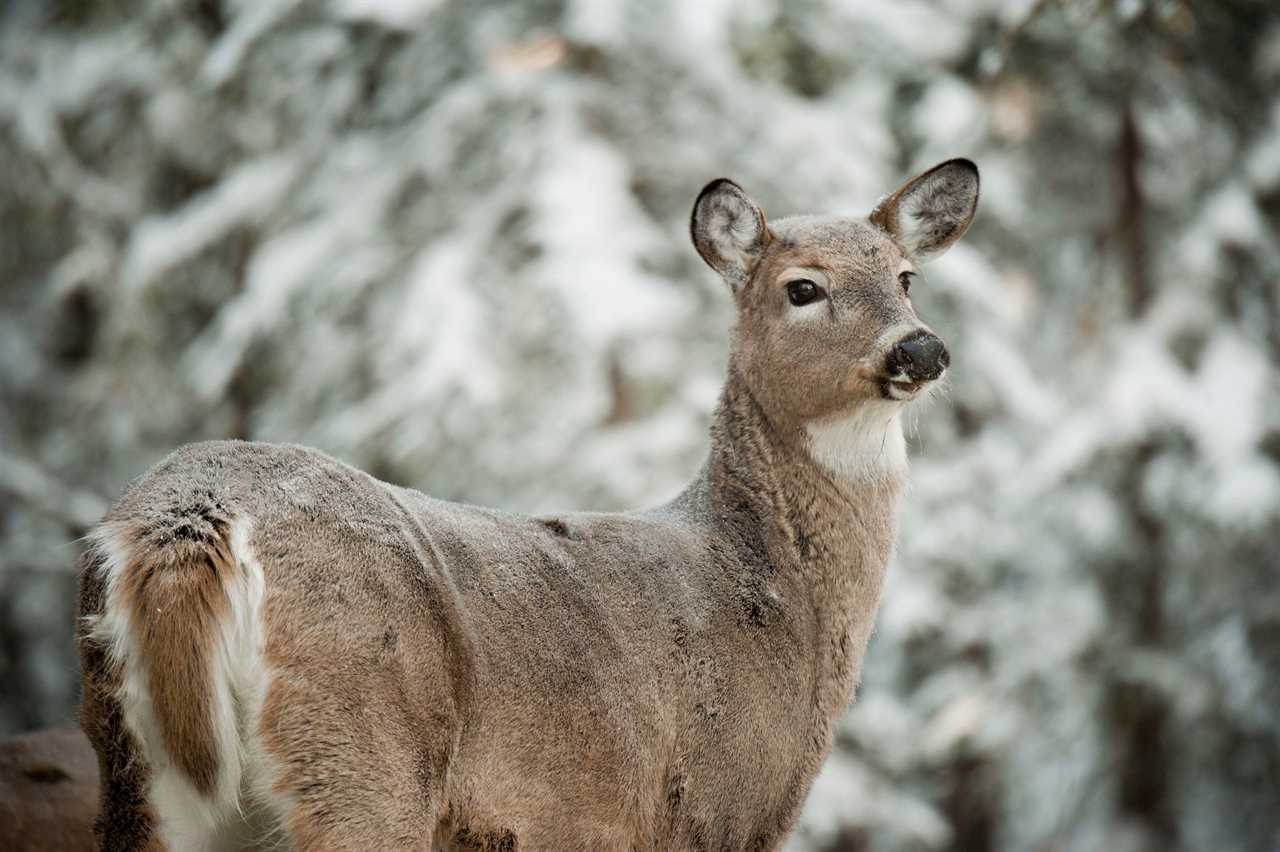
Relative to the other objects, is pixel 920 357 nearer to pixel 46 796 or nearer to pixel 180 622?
pixel 180 622

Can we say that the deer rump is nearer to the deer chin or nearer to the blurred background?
the deer chin

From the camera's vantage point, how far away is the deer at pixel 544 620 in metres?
3.87

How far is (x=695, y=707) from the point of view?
4.97 m

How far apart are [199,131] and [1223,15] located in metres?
9.24

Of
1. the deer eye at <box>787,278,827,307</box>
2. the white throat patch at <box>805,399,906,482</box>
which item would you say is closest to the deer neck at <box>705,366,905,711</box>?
the white throat patch at <box>805,399,906,482</box>

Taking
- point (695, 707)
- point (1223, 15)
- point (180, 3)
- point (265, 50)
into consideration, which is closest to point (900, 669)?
point (1223, 15)

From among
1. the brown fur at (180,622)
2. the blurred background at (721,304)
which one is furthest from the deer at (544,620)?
the blurred background at (721,304)

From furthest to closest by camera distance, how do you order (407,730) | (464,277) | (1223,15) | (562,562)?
(1223,15), (464,277), (562,562), (407,730)

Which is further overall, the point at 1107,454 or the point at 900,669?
the point at 900,669

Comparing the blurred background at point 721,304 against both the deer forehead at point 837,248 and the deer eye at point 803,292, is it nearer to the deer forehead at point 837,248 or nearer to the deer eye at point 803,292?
the deer forehead at point 837,248

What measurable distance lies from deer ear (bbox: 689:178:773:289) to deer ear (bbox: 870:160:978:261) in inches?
19.7

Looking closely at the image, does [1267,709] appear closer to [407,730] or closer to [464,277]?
[464,277]

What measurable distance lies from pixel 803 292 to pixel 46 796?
3581mm

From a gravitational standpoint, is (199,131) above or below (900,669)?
above
